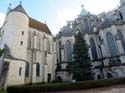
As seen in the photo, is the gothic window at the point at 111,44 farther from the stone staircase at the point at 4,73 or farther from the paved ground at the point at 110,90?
the stone staircase at the point at 4,73

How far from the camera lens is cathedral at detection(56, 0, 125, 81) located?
32438 millimetres

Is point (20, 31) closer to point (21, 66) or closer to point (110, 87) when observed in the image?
point (21, 66)

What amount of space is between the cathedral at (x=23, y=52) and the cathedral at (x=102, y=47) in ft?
11.3

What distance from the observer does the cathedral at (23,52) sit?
23.8 m

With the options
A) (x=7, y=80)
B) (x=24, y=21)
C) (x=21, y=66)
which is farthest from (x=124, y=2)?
(x=7, y=80)

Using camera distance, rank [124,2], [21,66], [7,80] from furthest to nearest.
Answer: [124,2]
[21,66]
[7,80]

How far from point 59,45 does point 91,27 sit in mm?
10685

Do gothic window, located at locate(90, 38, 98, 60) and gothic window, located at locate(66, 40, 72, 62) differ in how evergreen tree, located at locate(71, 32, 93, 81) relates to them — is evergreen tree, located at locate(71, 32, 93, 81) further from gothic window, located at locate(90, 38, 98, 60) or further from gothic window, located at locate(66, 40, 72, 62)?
gothic window, located at locate(66, 40, 72, 62)

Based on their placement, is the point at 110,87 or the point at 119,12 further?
the point at 119,12

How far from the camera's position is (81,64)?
93.5 feet

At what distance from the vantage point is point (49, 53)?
117ft

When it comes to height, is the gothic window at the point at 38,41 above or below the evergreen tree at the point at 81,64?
above

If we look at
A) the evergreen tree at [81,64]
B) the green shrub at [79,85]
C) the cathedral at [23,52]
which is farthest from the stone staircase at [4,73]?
the evergreen tree at [81,64]

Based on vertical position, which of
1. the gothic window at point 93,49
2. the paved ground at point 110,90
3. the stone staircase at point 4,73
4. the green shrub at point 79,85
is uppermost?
the gothic window at point 93,49
